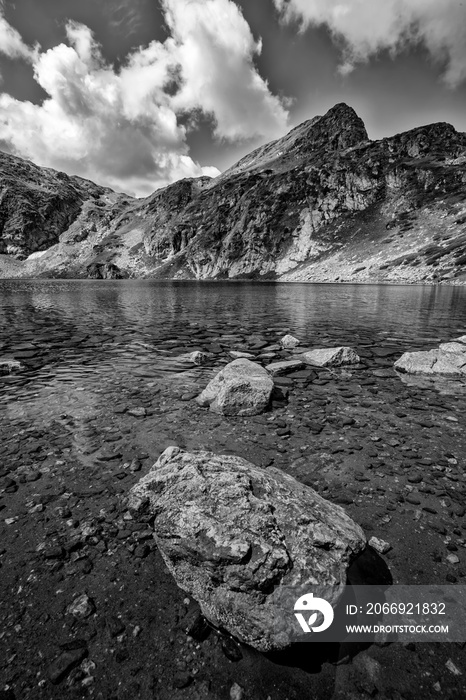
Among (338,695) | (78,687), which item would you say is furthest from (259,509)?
(78,687)

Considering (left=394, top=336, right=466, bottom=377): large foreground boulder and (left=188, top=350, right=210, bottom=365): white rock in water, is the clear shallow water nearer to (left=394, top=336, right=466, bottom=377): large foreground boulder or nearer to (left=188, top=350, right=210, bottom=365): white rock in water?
(left=188, top=350, right=210, bottom=365): white rock in water

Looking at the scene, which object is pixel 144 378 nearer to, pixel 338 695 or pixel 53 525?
pixel 53 525

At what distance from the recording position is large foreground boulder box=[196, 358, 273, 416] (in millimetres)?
10008

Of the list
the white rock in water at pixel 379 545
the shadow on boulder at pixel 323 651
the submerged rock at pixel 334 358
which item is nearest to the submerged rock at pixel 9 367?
the submerged rock at pixel 334 358

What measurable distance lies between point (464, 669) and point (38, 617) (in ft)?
17.1

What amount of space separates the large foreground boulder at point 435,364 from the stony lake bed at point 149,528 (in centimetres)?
78

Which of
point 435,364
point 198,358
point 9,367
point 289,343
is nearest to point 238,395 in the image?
point 198,358

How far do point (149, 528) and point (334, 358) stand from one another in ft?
38.4

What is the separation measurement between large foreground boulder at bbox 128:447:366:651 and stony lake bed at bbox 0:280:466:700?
16.1 inches

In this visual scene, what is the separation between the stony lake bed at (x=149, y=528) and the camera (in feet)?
11.4

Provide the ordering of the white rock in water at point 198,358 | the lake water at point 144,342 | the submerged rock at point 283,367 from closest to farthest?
the lake water at point 144,342, the submerged rock at point 283,367, the white rock in water at point 198,358

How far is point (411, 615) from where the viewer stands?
4156 millimetres

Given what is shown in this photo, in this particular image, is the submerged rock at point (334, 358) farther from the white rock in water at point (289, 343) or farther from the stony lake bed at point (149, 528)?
the white rock in water at point (289, 343)

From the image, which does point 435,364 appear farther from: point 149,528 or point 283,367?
point 149,528
